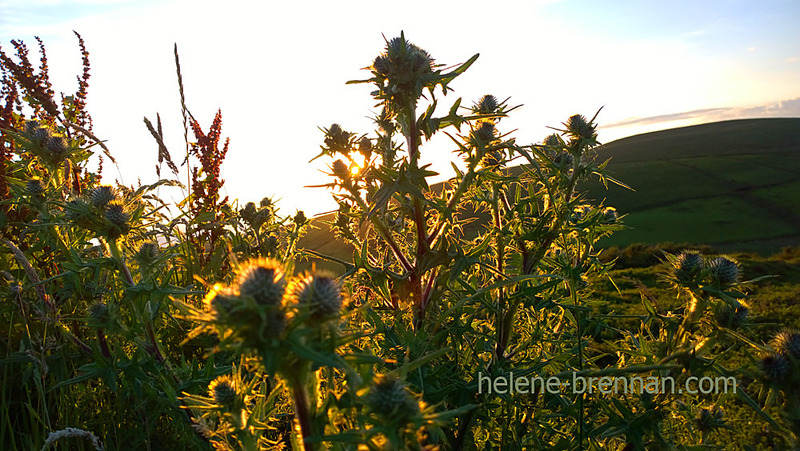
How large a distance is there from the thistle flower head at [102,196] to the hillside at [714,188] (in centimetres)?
1629

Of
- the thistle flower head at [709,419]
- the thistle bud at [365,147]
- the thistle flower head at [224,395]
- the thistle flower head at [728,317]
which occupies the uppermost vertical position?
the thistle bud at [365,147]

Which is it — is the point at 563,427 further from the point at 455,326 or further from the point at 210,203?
the point at 210,203

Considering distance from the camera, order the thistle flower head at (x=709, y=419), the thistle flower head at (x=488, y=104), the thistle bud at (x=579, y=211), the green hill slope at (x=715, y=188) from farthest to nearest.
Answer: the green hill slope at (x=715, y=188) → the thistle flower head at (x=488, y=104) → the thistle bud at (x=579, y=211) → the thistle flower head at (x=709, y=419)

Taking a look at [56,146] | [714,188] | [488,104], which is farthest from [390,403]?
[714,188]

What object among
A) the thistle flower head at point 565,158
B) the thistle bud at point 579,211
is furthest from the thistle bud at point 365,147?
the thistle bud at point 579,211

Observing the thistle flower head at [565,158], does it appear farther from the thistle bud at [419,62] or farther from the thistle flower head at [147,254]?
the thistle flower head at [147,254]

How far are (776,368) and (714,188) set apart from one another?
237 feet

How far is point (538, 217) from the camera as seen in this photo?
10.8 ft

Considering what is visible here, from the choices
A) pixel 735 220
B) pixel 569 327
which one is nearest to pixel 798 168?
pixel 735 220

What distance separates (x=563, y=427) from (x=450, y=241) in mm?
1718

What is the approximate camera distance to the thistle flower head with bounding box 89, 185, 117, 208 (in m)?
3.19

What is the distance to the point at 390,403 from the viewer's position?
4.51ft

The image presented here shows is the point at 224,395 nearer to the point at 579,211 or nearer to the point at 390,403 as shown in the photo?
the point at 390,403

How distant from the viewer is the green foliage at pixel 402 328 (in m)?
1.54
